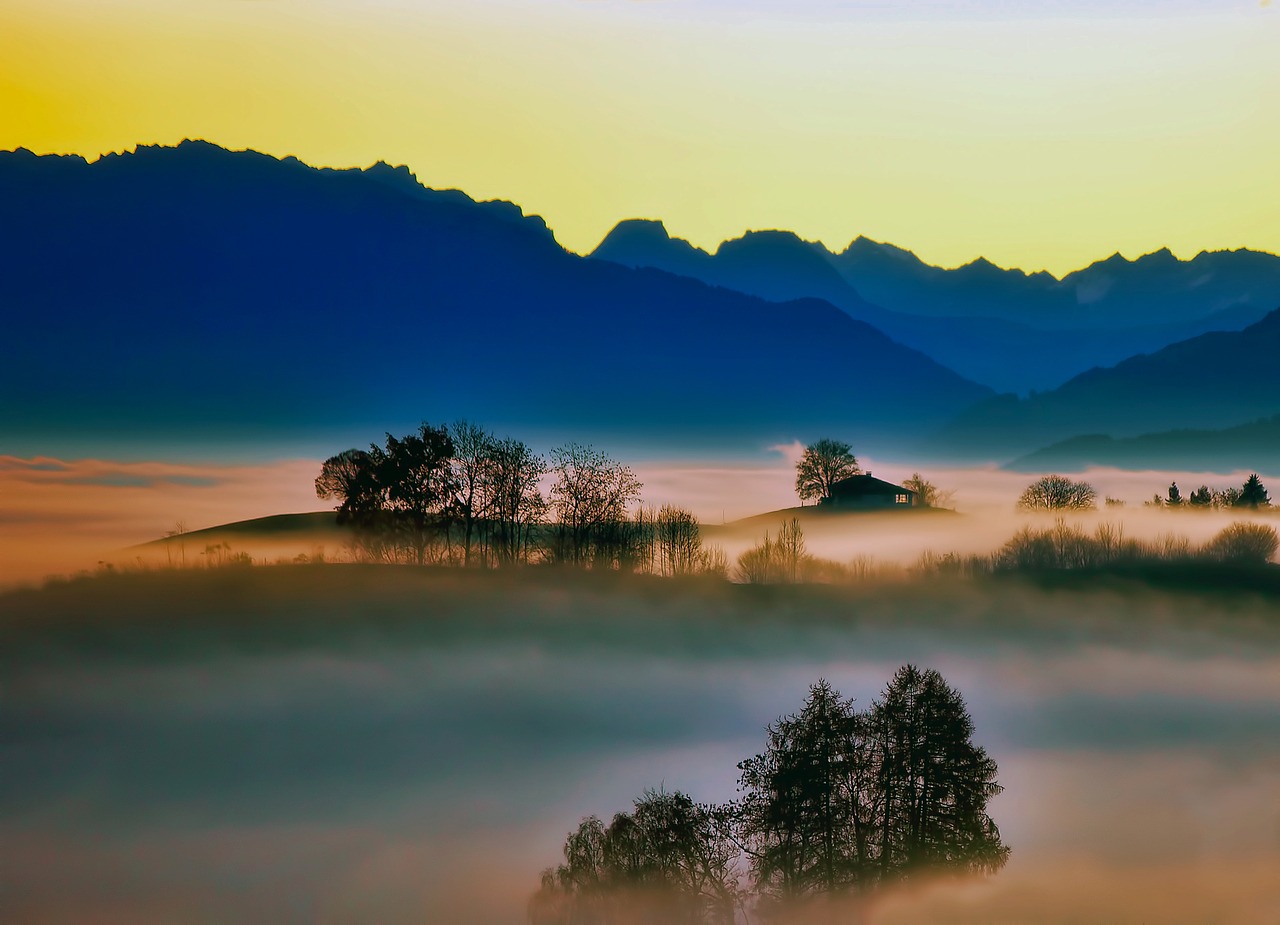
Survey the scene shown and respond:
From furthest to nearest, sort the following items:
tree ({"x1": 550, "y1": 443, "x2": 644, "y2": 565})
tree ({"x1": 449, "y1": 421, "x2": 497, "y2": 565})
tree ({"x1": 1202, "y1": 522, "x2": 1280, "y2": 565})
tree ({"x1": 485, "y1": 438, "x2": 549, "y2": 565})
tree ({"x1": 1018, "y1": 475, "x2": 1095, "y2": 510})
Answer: tree ({"x1": 1018, "y1": 475, "x2": 1095, "y2": 510}) < tree ({"x1": 1202, "y1": 522, "x2": 1280, "y2": 565}) < tree ({"x1": 550, "y1": 443, "x2": 644, "y2": 565}) < tree ({"x1": 449, "y1": 421, "x2": 497, "y2": 565}) < tree ({"x1": 485, "y1": 438, "x2": 549, "y2": 565})

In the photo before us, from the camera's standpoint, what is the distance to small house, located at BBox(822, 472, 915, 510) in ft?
558

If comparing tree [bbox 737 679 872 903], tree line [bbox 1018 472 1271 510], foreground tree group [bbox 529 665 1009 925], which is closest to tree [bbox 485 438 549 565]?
foreground tree group [bbox 529 665 1009 925]

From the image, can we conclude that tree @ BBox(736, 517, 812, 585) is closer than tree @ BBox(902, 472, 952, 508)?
Yes

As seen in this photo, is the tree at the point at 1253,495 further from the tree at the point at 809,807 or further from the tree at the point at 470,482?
the tree at the point at 809,807

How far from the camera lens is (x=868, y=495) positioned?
6718 inches

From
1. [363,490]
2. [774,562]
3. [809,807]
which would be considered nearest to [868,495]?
[774,562]

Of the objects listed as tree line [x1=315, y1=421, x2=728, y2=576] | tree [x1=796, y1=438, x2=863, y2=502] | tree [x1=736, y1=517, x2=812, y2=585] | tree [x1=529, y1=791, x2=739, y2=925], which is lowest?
tree [x1=529, y1=791, x2=739, y2=925]

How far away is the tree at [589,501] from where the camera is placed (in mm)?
121312

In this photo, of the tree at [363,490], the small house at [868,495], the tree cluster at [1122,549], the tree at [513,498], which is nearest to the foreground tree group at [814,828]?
the tree at [513,498]

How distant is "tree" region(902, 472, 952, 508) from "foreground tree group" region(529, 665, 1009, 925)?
12431 cm

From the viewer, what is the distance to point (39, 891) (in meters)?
68.7

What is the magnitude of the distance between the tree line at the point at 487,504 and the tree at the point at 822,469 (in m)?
61.6

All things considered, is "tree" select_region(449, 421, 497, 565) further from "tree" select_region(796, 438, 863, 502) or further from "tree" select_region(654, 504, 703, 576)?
"tree" select_region(796, 438, 863, 502)

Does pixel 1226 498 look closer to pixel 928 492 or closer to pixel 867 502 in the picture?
pixel 928 492
